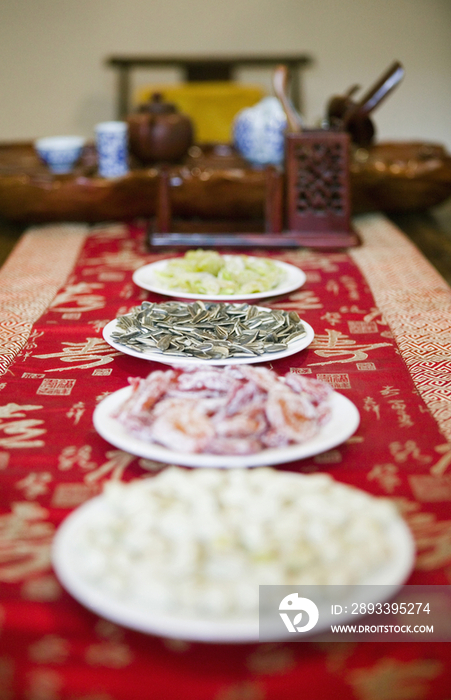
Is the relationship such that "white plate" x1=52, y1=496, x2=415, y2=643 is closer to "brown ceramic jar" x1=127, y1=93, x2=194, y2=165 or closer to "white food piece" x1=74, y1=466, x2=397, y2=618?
"white food piece" x1=74, y1=466, x2=397, y2=618

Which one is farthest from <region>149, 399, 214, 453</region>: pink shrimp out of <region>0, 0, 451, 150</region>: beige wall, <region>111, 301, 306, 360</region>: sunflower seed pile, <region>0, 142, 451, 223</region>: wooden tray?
<region>0, 0, 451, 150</region>: beige wall

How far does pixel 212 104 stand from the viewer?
4973mm

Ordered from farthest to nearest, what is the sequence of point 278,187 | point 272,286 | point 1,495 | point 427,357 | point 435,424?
point 278,187
point 272,286
point 427,357
point 435,424
point 1,495

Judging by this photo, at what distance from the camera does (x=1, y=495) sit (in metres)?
0.79

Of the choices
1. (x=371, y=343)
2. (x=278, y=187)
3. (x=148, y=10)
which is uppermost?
(x=148, y=10)

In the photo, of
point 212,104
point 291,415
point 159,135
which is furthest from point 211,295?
point 212,104

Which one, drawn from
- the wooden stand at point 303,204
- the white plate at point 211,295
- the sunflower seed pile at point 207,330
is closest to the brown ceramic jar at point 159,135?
the wooden stand at point 303,204

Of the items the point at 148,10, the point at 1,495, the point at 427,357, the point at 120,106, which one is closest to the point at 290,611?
the point at 1,495

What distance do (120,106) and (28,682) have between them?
521 cm

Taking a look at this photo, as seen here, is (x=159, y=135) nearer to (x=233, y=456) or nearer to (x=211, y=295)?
(x=211, y=295)

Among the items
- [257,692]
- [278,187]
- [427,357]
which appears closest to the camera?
[257,692]

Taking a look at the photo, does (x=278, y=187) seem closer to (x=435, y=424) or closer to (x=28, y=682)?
(x=435, y=424)

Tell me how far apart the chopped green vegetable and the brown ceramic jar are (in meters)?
0.78

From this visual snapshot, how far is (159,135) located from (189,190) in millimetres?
231
